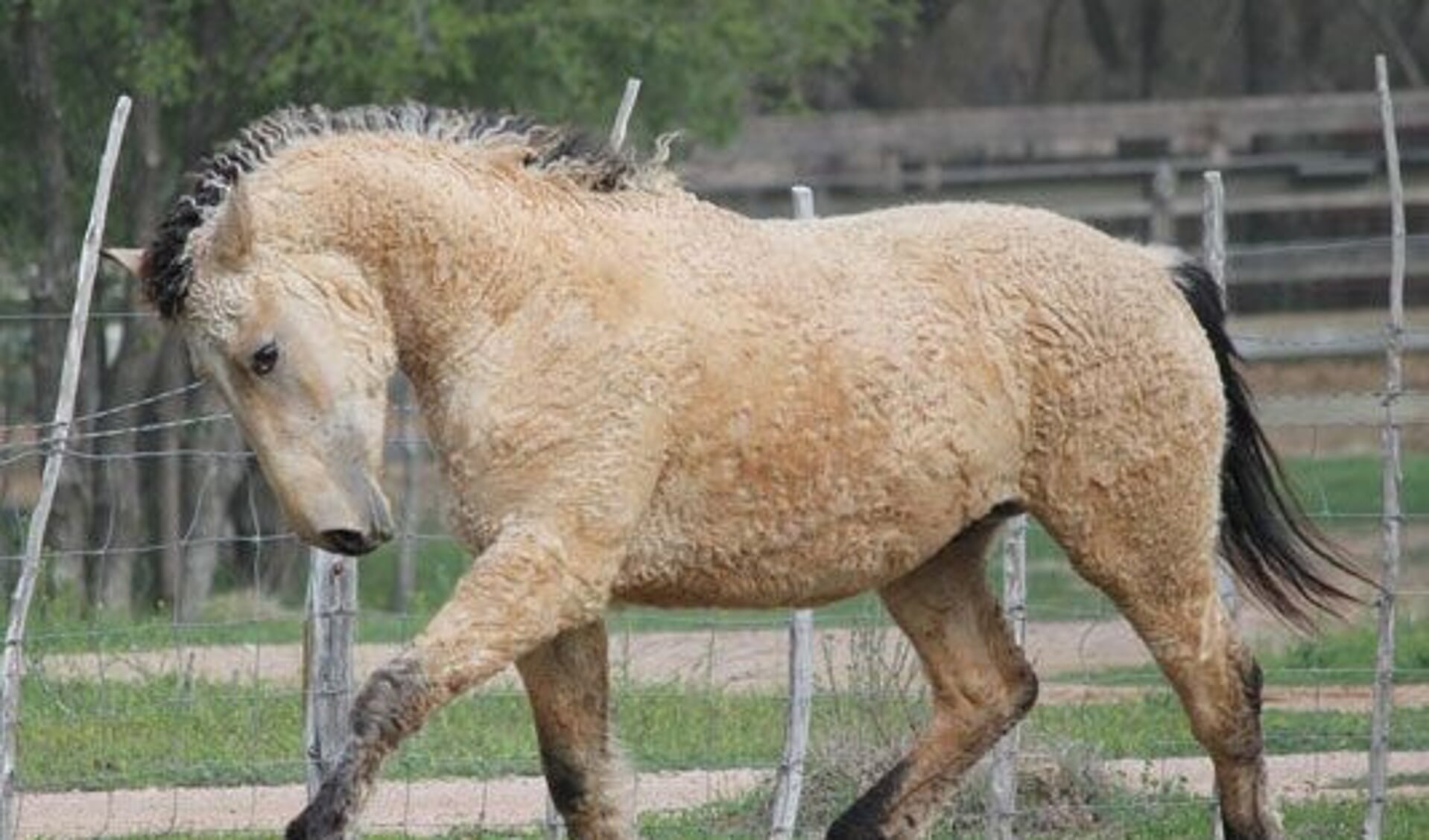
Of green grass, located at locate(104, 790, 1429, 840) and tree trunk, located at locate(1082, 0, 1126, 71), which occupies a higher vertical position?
tree trunk, located at locate(1082, 0, 1126, 71)

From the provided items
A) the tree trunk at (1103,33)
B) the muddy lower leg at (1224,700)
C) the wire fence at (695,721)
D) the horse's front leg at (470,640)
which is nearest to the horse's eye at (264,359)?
the horse's front leg at (470,640)

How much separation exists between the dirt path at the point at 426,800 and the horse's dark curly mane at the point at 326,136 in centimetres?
310

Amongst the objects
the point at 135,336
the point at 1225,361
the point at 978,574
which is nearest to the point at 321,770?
the point at 978,574

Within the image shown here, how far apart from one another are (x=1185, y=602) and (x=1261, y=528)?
0.66 metres

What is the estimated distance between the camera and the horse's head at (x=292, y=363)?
23.7 feet

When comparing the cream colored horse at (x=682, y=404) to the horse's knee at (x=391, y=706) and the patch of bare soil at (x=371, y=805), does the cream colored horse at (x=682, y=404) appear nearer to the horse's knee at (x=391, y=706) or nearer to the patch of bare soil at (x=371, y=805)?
the horse's knee at (x=391, y=706)

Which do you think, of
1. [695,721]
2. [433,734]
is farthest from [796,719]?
[433,734]

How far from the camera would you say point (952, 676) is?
8.71 m

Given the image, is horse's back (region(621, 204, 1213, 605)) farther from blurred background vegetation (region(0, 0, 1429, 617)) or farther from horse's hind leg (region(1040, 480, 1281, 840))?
blurred background vegetation (region(0, 0, 1429, 617))

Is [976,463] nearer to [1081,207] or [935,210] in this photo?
[935,210]

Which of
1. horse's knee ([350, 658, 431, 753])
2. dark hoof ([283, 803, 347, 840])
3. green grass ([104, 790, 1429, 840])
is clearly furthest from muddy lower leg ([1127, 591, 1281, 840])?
dark hoof ([283, 803, 347, 840])

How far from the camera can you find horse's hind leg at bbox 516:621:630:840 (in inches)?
313

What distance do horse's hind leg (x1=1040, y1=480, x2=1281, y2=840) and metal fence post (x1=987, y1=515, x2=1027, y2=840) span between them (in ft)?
3.58

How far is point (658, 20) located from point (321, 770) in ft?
38.0
